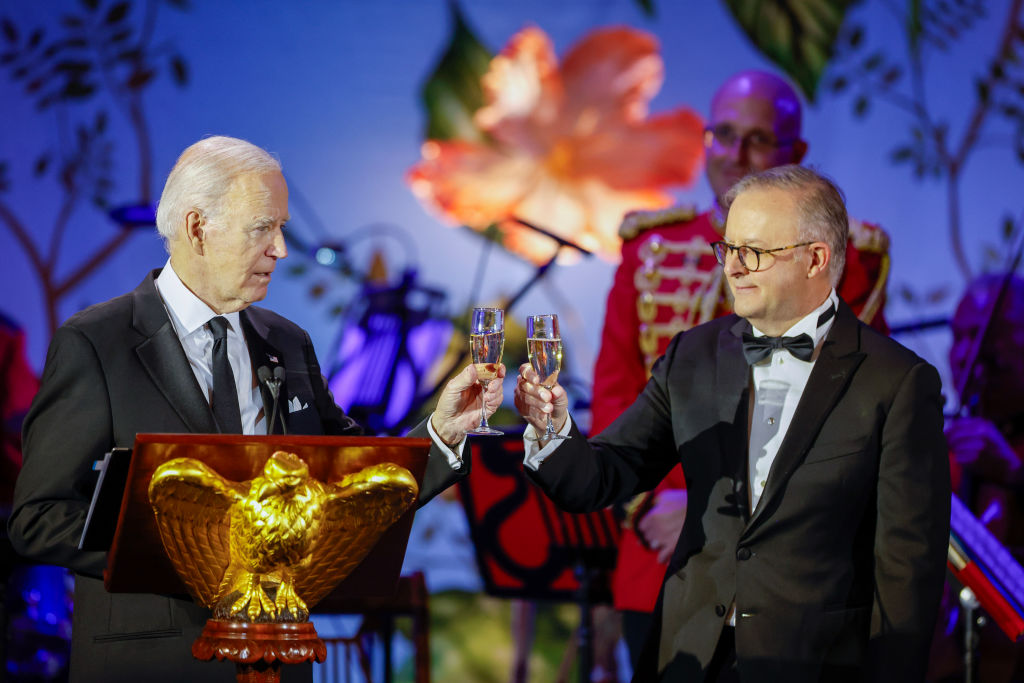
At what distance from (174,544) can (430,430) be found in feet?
2.09

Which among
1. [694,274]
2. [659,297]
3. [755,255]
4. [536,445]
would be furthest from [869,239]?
[536,445]

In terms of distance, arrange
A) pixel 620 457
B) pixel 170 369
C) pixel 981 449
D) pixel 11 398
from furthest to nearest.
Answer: pixel 11 398
pixel 981 449
pixel 620 457
pixel 170 369

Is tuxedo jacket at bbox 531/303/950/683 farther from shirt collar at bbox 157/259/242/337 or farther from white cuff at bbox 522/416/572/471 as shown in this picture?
shirt collar at bbox 157/259/242/337

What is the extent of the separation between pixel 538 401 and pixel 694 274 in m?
1.17

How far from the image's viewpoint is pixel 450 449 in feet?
7.61

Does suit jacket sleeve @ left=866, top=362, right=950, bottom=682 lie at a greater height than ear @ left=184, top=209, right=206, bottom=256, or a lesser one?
lesser

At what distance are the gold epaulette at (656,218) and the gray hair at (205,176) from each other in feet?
4.54

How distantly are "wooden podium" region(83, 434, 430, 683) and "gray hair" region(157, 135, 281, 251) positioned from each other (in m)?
0.61

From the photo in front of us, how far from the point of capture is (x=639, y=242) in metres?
3.46

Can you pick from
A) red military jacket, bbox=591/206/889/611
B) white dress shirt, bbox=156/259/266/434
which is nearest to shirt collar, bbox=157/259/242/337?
white dress shirt, bbox=156/259/266/434

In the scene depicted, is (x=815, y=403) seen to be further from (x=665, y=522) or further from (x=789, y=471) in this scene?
(x=665, y=522)

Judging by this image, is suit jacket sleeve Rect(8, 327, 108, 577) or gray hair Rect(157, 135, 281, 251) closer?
suit jacket sleeve Rect(8, 327, 108, 577)

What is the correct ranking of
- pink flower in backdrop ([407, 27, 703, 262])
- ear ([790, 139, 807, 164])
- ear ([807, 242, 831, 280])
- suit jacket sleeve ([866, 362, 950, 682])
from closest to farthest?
suit jacket sleeve ([866, 362, 950, 682]), ear ([807, 242, 831, 280]), ear ([790, 139, 807, 164]), pink flower in backdrop ([407, 27, 703, 262])

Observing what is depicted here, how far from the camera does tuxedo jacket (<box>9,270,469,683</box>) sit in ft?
6.86
